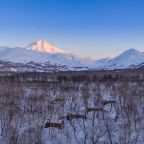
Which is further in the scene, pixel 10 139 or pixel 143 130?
pixel 143 130

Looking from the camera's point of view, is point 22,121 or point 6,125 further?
point 22,121

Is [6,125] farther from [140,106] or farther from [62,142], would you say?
[140,106]

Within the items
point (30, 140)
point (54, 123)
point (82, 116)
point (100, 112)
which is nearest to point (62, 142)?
point (30, 140)

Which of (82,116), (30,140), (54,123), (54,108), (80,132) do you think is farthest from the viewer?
(54,108)

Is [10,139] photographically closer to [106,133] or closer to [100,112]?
[106,133]

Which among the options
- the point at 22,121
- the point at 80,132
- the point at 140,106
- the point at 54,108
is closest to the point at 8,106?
the point at 54,108

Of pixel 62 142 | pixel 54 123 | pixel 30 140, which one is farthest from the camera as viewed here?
pixel 54 123

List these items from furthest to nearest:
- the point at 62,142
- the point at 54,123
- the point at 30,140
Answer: the point at 54,123
the point at 62,142
the point at 30,140

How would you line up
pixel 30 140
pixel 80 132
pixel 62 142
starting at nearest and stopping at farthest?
pixel 30 140, pixel 62 142, pixel 80 132
